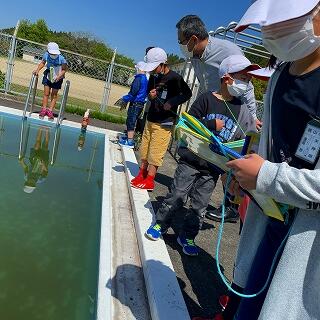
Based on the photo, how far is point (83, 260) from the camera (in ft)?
10.7

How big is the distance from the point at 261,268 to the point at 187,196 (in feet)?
5.89

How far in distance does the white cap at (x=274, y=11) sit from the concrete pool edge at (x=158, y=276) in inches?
72.0

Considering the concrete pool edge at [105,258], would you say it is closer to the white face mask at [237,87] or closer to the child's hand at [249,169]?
the child's hand at [249,169]

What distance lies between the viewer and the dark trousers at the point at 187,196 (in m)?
3.41

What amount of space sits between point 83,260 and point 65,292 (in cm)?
50

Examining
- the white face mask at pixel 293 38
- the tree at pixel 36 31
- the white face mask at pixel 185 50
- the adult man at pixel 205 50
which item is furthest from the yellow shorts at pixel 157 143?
the tree at pixel 36 31

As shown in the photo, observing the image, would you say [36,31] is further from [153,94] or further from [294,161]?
[294,161]

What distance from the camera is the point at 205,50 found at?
12.1ft

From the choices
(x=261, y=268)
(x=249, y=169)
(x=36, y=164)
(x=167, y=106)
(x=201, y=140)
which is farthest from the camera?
(x=36, y=164)

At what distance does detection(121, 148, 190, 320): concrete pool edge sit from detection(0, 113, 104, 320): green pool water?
0.41 meters

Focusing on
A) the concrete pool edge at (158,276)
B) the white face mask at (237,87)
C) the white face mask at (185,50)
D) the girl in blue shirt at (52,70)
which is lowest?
the concrete pool edge at (158,276)

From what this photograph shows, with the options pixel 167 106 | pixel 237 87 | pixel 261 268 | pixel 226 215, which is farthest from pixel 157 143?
pixel 261 268

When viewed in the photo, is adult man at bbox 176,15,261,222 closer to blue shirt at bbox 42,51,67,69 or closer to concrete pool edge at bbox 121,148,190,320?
concrete pool edge at bbox 121,148,190,320

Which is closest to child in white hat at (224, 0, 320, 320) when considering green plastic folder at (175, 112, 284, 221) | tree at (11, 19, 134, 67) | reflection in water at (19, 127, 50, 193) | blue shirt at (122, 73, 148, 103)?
green plastic folder at (175, 112, 284, 221)
